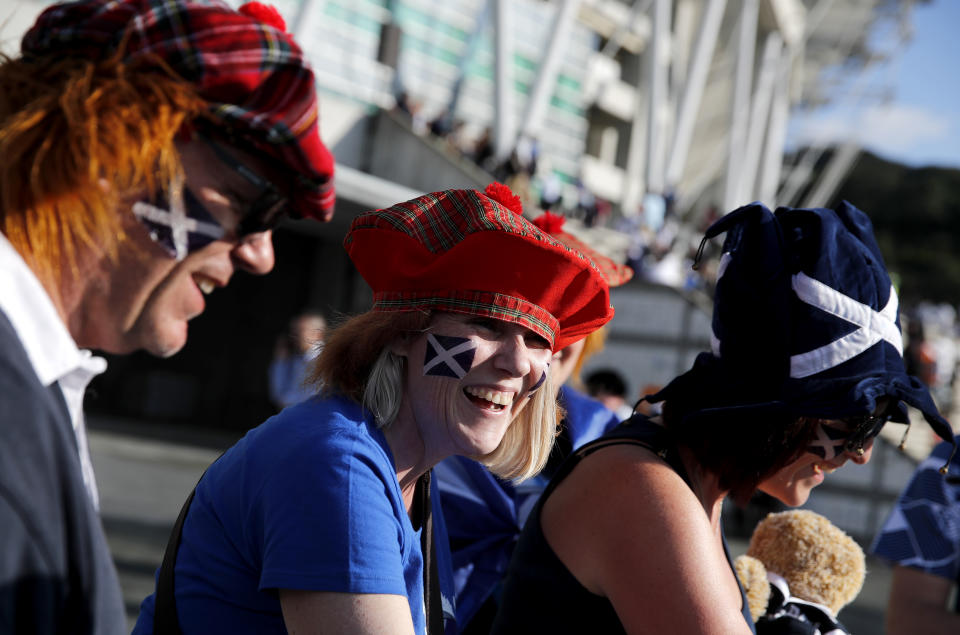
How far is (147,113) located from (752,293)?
1.27 metres

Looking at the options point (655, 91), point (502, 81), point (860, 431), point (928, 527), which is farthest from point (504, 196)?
point (655, 91)

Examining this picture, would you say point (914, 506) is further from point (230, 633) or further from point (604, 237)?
point (604, 237)

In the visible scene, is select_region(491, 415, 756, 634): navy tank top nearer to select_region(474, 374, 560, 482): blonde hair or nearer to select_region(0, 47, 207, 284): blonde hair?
select_region(474, 374, 560, 482): blonde hair

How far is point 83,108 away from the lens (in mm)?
1050

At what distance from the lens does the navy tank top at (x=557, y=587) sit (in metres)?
1.78

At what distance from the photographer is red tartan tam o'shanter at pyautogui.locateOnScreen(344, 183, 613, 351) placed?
1722 mm

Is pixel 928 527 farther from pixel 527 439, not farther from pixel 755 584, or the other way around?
pixel 527 439

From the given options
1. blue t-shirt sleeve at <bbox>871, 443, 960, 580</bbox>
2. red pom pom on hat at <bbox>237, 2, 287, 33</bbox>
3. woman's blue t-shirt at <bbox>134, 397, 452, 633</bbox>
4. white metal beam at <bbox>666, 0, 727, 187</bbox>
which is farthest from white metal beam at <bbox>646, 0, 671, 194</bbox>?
red pom pom on hat at <bbox>237, 2, 287, 33</bbox>

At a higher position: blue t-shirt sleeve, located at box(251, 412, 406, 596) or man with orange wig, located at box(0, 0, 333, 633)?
man with orange wig, located at box(0, 0, 333, 633)

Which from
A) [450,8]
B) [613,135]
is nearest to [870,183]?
[613,135]

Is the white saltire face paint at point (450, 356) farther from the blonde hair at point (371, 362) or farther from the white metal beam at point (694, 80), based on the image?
the white metal beam at point (694, 80)

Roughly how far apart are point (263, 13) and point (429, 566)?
1093mm

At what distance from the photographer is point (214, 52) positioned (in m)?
1.13

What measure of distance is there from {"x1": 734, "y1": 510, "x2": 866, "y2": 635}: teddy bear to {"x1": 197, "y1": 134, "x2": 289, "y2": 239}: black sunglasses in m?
1.28
